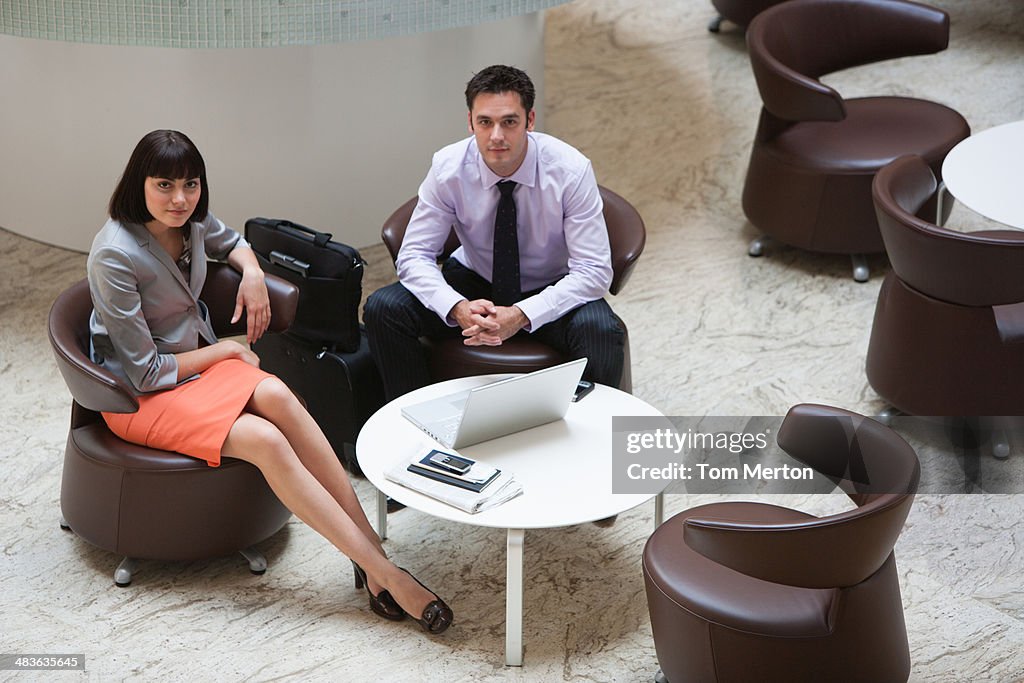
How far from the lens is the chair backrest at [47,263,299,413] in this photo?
3.47m

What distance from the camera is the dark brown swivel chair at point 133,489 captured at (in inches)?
Result: 139

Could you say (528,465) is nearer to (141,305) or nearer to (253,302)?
(253,302)

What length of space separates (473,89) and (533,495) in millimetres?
1252

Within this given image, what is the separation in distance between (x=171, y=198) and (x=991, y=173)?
268 cm

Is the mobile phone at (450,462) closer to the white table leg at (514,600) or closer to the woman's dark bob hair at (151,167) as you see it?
the white table leg at (514,600)

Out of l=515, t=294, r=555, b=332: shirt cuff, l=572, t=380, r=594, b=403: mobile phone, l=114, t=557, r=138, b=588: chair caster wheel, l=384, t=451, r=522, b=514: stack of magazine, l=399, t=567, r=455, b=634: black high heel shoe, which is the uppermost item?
l=515, t=294, r=555, b=332: shirt cuff

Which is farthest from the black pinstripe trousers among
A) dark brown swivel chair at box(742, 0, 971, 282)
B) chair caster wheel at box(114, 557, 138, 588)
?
dark brown swivel chair at box(742, 0, 971, 282)

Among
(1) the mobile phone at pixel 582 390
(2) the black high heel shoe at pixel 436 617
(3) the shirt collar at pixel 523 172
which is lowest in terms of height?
(2) the black high heel shoe at pixel 436 617

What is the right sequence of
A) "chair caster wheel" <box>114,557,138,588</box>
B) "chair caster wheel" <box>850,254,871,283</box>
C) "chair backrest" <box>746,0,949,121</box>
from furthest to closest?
1. "chair backrest" <box>746,0,949,121</box>
2. "chair caster wheel" <box>850,254,871,283</box>
3. "chair caster wheel" <box>114,557,138,588</box>

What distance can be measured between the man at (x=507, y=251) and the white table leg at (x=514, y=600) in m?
0.81

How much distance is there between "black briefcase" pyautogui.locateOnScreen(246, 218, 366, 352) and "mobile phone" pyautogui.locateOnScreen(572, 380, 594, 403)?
0.75m

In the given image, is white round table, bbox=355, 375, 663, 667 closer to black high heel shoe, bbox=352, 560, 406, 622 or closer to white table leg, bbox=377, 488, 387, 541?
white table leg, bbox=377, 488, 387, 541

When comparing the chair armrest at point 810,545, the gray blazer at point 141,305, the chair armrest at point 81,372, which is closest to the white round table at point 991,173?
the chair armrest at point 810,545

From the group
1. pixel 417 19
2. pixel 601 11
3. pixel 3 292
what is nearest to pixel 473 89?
pixel 417 19
